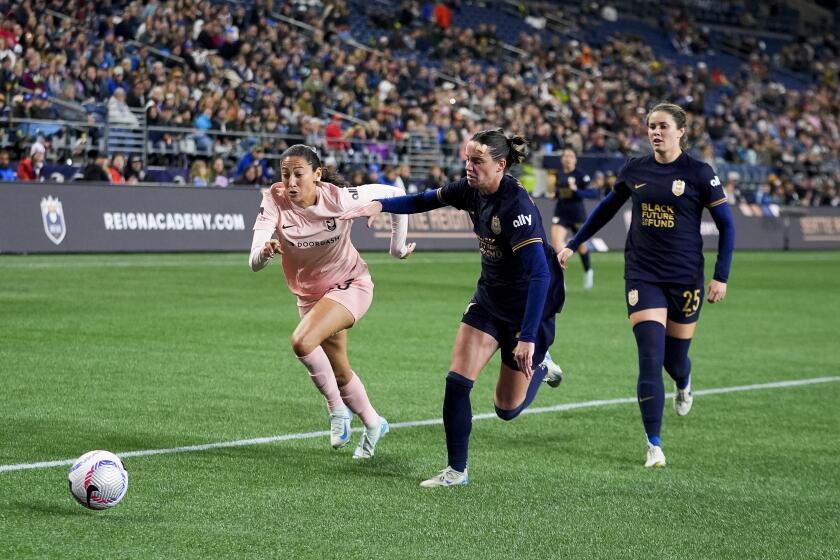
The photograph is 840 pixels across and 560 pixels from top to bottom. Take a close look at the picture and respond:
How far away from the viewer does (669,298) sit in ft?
28.7

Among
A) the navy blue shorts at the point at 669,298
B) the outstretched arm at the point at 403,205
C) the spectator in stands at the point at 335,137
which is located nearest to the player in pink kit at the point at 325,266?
the outstretched arm at the point at 403,205


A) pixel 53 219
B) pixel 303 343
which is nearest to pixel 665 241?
pixel 303 343

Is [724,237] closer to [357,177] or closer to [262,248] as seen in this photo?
[262,248]

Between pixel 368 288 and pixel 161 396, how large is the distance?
94.8 inches

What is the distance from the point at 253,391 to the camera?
35.0ft

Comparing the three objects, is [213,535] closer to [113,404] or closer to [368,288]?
[368,288]

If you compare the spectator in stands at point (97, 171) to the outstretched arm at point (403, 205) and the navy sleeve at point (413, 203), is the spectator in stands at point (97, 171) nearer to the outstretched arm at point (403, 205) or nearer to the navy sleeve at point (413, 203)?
the outstretched arm at point (403, 205)

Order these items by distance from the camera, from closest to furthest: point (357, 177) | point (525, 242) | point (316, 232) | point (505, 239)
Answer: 1. point (525, 242)
2. point (505, 239)
3. point (316, 232)
4. point (357, 177)

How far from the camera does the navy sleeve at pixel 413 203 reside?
7.77 metres

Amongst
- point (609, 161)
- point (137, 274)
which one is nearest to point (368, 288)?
point (137, 274)

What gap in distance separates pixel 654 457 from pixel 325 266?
97.7 inches

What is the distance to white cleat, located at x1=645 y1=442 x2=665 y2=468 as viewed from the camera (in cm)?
809

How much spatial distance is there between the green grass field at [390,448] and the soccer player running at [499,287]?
479 millimetres

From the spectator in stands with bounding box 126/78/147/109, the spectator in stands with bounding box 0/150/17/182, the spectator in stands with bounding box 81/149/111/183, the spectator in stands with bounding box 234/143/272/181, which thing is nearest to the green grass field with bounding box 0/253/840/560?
the spectator in stands with bounding box 0/150/17/182
